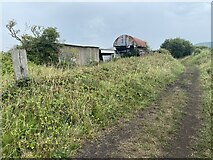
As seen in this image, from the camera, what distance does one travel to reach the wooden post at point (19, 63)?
4656mm

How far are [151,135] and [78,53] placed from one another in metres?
11.0

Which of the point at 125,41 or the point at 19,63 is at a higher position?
the point at 125,41

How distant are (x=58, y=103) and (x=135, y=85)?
11.1 ft

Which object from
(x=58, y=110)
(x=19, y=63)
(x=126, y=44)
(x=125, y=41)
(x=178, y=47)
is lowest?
(x=58, y=110)

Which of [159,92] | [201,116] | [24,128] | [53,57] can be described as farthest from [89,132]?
[53,57]

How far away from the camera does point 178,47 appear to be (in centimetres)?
4162

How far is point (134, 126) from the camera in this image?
4785mm

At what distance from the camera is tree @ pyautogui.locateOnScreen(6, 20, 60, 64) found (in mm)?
11422

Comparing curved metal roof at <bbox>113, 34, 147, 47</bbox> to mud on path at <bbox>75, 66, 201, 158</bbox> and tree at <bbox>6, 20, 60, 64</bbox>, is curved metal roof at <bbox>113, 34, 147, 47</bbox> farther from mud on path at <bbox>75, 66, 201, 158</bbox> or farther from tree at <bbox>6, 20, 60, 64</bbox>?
mud on path at <bbox>75, 66, 201, 158</bbox>

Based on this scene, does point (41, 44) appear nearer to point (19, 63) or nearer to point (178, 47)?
point (19, 63)

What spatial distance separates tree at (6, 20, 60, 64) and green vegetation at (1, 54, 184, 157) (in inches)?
218

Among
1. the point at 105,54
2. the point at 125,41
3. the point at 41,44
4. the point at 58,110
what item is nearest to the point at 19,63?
the point at 58,110

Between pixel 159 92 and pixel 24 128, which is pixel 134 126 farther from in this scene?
pixel 159 92

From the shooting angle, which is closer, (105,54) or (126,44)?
(105,54)
